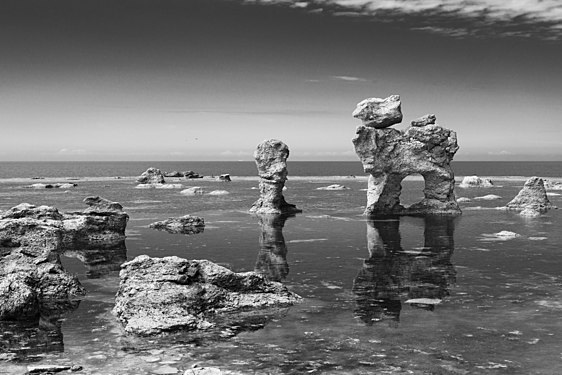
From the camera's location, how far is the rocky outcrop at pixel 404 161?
201 feet

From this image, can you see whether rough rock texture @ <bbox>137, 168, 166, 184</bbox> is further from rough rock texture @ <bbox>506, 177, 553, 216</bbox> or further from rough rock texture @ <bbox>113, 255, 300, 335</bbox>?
rough rock texture @ <bbox>113, 255, 300, 335</bbox>

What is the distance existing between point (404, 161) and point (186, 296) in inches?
1707

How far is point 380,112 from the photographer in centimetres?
6169

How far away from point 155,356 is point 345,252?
23.2 m

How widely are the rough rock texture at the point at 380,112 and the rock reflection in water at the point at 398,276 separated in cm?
1667

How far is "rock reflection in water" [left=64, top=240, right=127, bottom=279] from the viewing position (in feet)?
112

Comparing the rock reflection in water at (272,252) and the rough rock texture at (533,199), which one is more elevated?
the rough rock texture at (533,199)

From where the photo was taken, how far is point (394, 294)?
1072 inches

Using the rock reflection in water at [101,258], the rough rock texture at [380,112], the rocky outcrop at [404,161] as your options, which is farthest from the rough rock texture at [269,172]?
the rock reflection in water at [101,258]

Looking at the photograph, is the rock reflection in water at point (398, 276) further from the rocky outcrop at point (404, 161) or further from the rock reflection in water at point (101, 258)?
the rock reflection in water at point (101, 258)

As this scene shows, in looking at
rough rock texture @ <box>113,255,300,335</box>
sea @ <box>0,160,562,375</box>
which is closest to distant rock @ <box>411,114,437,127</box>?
sea @ <box>0,160,562,375</box>

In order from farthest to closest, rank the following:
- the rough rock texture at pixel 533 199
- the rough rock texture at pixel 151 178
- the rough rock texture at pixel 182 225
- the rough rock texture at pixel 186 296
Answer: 1. the rough rock texture at pixel 151 178
2. the rough rock texture at pixel 533 199
3. the rough rock texture at pixel 182 225
4. the rough rock texture at pixel 186 296

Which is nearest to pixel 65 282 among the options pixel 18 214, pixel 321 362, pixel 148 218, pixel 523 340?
pixel 18 214

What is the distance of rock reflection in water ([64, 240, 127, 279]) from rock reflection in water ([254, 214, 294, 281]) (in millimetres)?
9324
